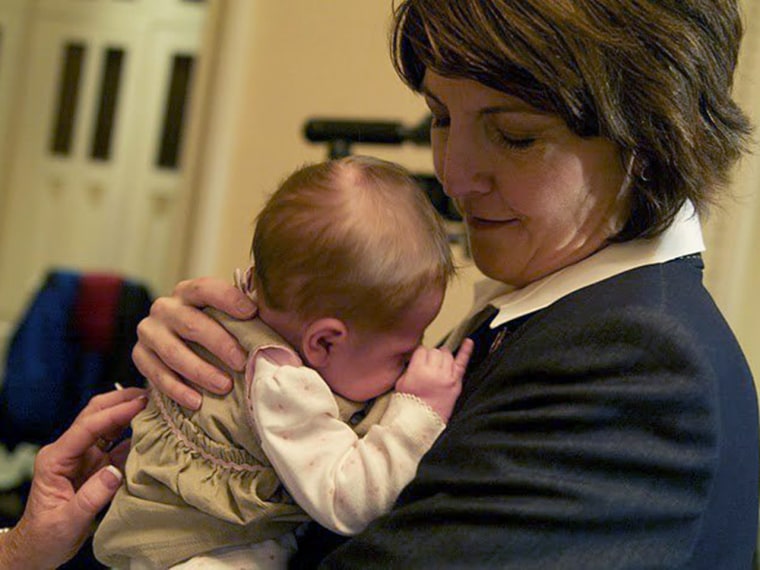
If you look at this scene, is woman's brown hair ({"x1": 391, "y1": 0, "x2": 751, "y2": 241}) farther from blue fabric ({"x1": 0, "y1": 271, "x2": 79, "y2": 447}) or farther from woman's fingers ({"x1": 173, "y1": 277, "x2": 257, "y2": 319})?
blue fabric ({"x1": 0, "y1": 271, "x2": 79, "y2": 447})

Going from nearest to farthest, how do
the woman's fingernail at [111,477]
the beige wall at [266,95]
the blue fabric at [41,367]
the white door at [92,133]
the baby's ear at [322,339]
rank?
1. the baby's ear at [322,339]
2. the woman's fingernail at [111,477]
3. the blue fabric at [41,367]
4. the beige wall at [266,95]
5. the white door at [92,133]

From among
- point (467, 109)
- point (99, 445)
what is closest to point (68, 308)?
point (99, 445)

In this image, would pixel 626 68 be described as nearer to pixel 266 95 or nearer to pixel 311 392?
pixel 311 392

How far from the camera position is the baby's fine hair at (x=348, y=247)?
1.06 metres

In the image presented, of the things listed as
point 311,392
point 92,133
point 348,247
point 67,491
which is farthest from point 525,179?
point 92,133

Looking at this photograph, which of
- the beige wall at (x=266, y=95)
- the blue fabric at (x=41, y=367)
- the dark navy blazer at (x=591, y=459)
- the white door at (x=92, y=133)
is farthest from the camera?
the white door at (x=92, y=133)

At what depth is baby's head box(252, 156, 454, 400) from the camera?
1.06 metres

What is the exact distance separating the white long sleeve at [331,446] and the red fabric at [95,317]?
1.57 m

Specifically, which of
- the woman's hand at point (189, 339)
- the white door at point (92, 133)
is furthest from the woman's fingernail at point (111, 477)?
the white door at point (92, 133)

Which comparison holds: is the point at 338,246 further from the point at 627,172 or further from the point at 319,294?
the point at 627,172

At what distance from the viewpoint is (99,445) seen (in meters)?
1.34

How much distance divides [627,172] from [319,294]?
34 centimetres

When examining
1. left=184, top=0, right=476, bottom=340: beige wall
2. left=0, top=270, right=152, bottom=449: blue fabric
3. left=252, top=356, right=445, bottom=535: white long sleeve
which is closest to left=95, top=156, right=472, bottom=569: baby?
left=252, top=356, right=445, bottom=535: white long sleeve

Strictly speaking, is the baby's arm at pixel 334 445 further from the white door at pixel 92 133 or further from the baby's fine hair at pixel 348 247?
the white door at pixel 92 133
